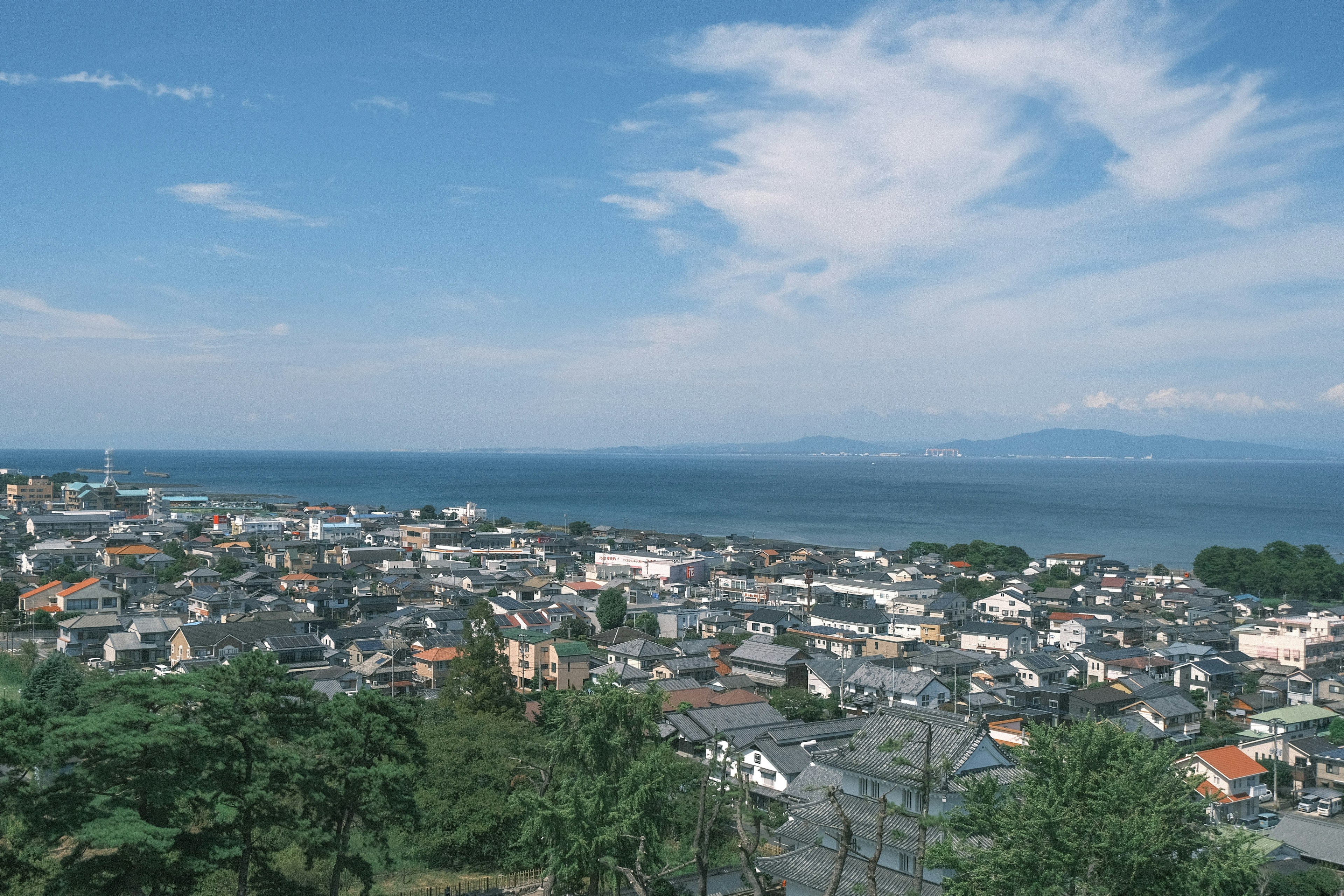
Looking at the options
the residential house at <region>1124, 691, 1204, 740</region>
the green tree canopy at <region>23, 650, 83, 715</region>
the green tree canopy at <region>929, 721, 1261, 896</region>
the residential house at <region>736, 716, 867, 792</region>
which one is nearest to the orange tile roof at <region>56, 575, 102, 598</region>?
the green tree canopy at <region>23, 650, 83, 715</region>

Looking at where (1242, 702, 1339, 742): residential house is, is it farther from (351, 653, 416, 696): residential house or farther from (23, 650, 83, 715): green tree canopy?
(23, 650, 83, 715): green tree canopy

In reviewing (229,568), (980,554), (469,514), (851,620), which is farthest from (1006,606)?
(469,514)

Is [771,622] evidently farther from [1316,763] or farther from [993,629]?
[1316,763]

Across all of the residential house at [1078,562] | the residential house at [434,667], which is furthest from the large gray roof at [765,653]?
the residential house at [1078,562]

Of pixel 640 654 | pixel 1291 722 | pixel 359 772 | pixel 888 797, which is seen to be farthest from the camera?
pixel 640 654

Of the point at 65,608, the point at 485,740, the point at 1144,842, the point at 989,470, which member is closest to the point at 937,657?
the point at 485,740

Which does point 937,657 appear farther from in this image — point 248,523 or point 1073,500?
point 1073,500

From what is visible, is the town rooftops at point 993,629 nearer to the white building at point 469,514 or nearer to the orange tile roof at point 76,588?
the orange tile roof at point 76,588
